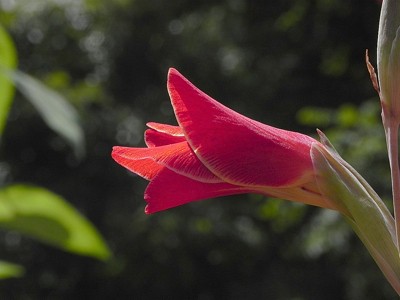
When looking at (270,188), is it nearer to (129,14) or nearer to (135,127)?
(135,127)

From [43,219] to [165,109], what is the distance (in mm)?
5679

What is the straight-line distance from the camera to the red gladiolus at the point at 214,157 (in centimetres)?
65

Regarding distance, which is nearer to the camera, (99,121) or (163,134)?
(163,134)

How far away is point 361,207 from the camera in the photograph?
0.67 meters

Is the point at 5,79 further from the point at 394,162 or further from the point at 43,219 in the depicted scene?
the point at 394,162

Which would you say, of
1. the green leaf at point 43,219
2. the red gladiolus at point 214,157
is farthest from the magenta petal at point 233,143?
the green leaf at point 43,219

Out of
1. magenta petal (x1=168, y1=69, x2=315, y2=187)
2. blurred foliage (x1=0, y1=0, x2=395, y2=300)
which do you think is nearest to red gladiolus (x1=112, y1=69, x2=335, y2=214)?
magenta petal (x1=168, y1=69, x2=315, y2=187)

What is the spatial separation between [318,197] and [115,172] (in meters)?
6.59

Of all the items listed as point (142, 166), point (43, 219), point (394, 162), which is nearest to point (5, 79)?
point (43, 219)

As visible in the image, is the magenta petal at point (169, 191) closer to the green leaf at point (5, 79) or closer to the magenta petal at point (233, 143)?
the magenta petal at point (233, 143)

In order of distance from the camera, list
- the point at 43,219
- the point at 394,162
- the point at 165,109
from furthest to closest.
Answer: the point at 165,109 → the point at 43,219 → the point at 394,162

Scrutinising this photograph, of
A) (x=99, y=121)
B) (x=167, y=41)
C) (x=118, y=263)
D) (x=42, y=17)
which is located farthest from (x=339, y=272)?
(x=42, y=17)

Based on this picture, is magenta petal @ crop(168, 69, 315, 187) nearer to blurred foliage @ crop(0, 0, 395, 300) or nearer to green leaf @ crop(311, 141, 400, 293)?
green leaf @ crop(311, 141, 400, 293)

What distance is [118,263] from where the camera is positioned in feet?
21.8
